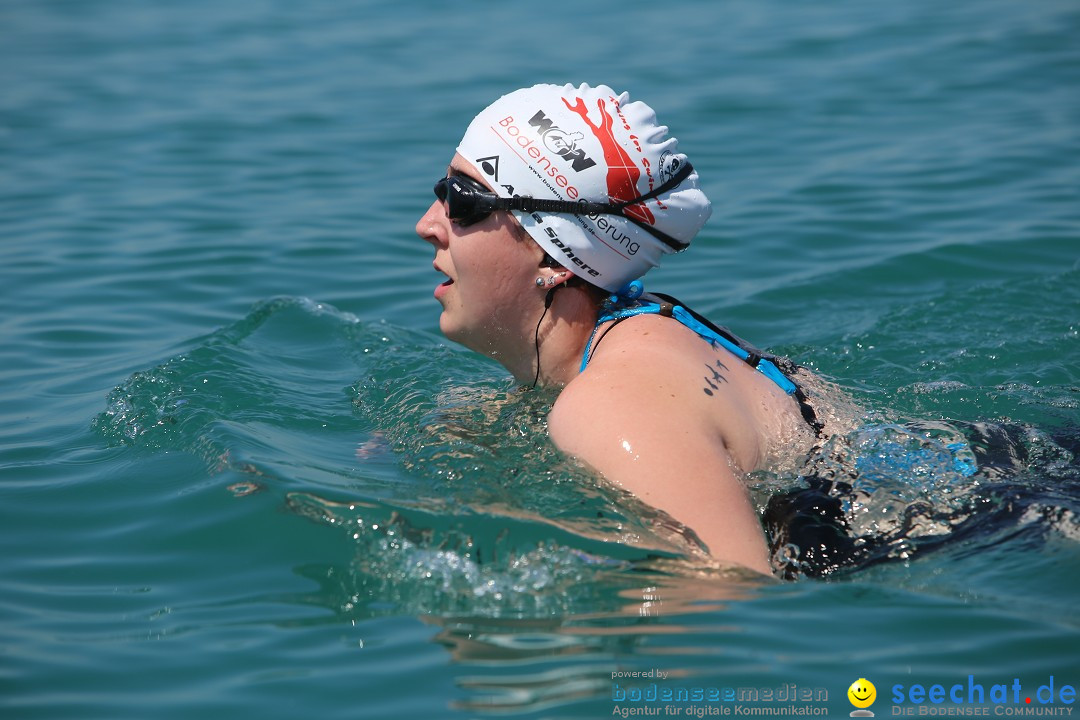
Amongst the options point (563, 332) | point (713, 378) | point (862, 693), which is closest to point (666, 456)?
point (713, 378)

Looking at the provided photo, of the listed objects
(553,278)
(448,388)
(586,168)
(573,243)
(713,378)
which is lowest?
(448,388)

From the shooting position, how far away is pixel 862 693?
3.43 metres

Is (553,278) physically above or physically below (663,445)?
above

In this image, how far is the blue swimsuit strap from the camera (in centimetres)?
452

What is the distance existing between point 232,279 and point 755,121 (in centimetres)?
578

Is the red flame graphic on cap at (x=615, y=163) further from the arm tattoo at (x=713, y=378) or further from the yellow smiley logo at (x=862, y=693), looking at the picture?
the yellow smiley logo at (x=862, y=693)

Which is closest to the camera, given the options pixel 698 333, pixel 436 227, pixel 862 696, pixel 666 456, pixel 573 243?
pixel 862 696

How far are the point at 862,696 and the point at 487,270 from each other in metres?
2.13

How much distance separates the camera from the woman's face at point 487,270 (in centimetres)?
470

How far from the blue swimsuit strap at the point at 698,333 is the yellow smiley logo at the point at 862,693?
141 cm

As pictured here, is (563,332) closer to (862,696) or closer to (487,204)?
(487,204)

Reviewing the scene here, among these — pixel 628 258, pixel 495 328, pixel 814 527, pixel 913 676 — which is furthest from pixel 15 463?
pixel 913 676

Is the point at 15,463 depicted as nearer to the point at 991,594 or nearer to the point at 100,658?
the point at 100,658

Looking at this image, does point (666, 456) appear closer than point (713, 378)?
Yes
